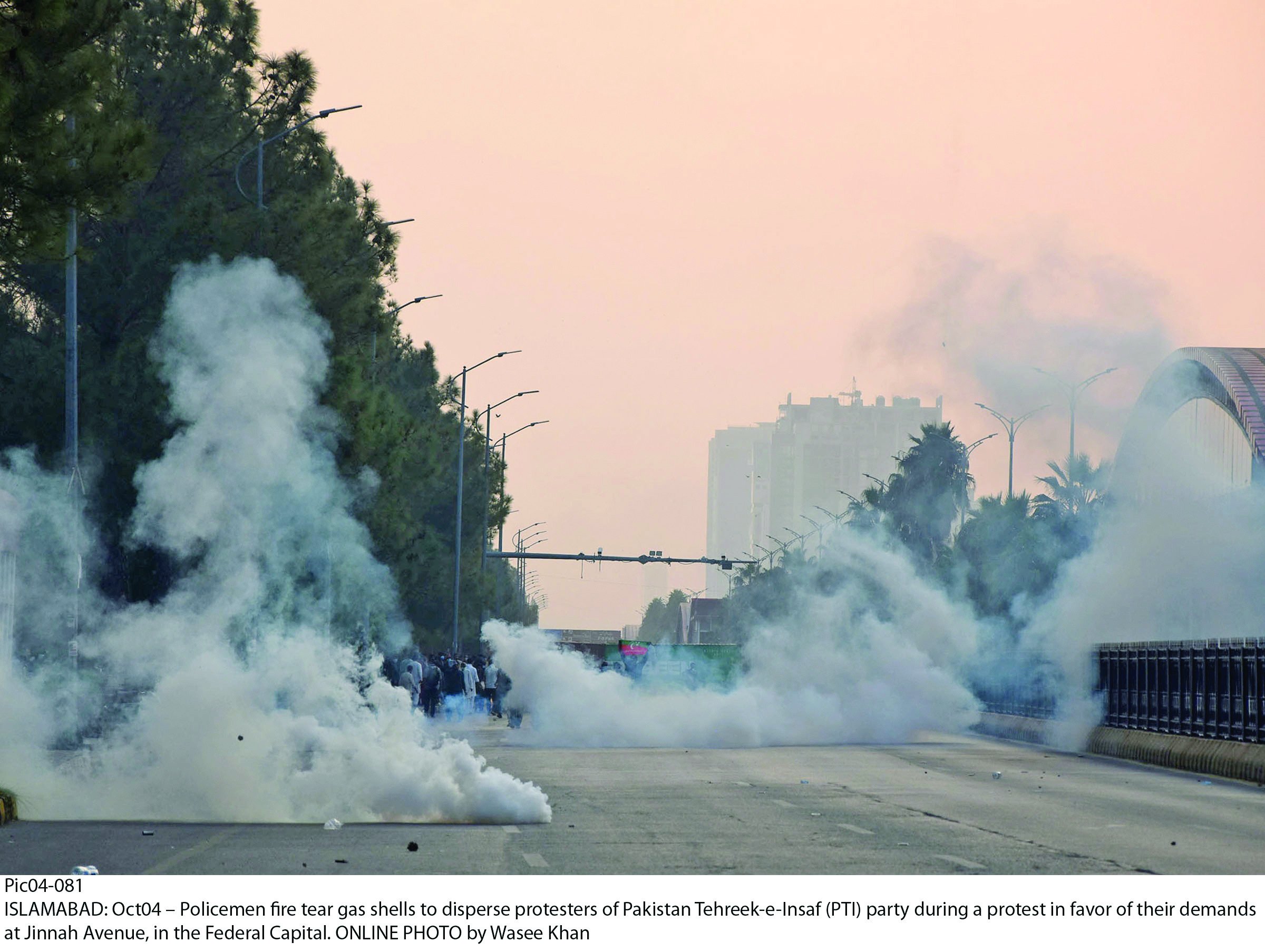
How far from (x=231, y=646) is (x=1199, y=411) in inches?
2726

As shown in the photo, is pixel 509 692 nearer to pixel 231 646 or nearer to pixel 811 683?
pixel 811 683

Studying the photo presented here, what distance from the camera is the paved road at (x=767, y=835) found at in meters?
13.1

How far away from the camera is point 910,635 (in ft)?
144

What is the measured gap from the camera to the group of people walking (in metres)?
41.3

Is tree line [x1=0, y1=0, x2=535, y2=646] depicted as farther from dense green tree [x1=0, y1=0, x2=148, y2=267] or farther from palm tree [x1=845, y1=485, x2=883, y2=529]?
palm tree [x1=845, y1=485, x2=883, y2=529]

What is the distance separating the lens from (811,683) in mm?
42594

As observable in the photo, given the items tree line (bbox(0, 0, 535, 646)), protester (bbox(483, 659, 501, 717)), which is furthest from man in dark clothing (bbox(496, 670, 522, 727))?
tree line (bbox(0, 0, 535, 646))

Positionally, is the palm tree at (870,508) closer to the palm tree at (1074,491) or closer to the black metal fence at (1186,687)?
the palm tree at (1074,491)

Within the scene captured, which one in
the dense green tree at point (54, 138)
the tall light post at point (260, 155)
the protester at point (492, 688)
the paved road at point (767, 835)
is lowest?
the protester at point (492, 688)

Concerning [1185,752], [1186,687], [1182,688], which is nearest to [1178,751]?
[1185,752]

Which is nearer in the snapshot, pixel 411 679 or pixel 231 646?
pixel 231 646

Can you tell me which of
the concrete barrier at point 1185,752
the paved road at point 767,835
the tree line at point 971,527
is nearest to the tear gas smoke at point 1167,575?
the tree line at point 971,527

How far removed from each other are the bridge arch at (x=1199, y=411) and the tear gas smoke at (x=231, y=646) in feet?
154

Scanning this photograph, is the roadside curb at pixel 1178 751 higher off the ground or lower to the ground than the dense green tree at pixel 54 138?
lower
